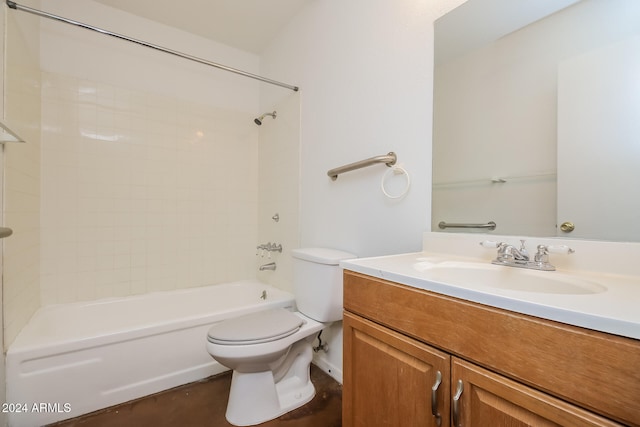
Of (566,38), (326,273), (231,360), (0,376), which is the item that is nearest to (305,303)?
(326,273)

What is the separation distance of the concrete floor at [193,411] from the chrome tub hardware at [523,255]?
42.8 inches

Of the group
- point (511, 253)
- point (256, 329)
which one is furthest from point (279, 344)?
point (511, 253)

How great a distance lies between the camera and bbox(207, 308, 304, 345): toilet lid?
1.24 m

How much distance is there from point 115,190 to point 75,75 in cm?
82

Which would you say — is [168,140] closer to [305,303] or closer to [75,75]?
[75,75]

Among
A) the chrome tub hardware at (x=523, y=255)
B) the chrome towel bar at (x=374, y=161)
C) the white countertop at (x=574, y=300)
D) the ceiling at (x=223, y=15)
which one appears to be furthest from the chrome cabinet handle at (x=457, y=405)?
the ceiling at (x=223, y=15)

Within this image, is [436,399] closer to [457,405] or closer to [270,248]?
[457,405]

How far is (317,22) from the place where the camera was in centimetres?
185

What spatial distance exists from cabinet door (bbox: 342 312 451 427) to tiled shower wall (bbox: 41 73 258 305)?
1.82 m

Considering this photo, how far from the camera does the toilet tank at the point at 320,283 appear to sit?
1.43 metres

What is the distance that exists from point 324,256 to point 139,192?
5.29 ft

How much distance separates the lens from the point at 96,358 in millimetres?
1367

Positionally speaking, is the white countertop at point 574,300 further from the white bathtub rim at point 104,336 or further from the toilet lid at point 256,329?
the white bathtub rim at point 104,336

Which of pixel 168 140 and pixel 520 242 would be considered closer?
pixel 520 242
